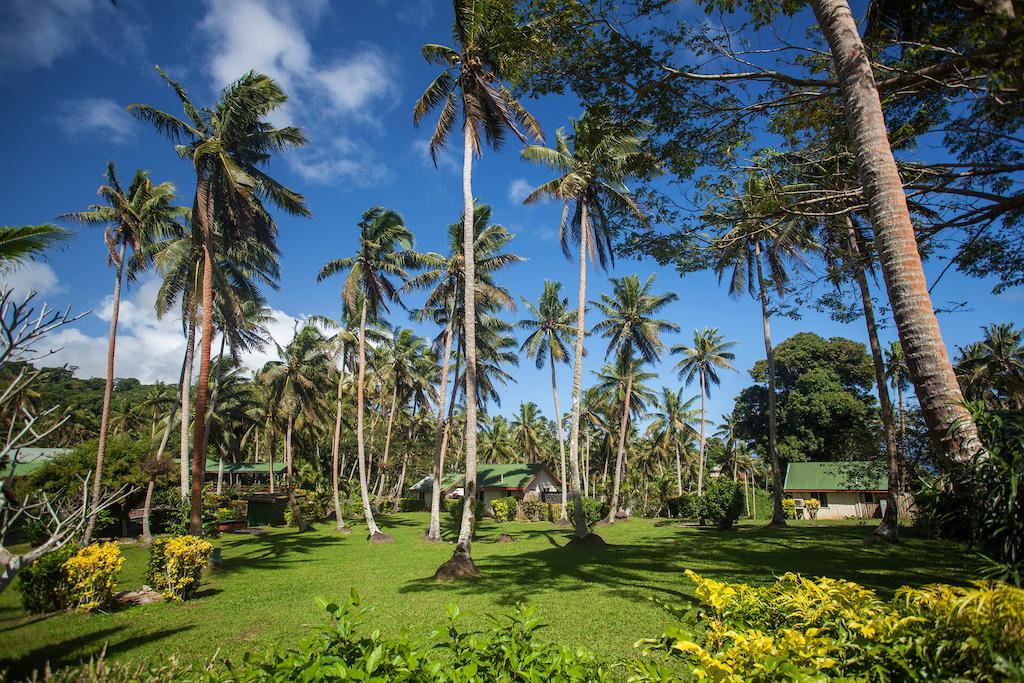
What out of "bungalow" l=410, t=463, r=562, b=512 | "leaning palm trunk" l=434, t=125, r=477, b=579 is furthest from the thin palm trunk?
"bungalow" l=410, t=463, r=562, b=512

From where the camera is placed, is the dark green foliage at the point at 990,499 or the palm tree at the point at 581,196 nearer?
the dark green foliage at the point at 990,499

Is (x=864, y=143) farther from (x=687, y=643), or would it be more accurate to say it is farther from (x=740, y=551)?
(x=740, y=551)

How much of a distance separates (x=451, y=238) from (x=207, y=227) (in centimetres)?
1088

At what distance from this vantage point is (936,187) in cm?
662

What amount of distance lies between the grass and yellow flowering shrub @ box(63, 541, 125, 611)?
1.42 ft

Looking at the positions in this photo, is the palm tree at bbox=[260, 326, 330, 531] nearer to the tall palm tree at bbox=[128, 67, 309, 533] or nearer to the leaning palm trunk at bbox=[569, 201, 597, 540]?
the tall palm tree at bbox=[128, 67, 309, 533]

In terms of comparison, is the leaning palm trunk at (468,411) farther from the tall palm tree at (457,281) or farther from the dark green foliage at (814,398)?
the dark green foliage at (814,398)

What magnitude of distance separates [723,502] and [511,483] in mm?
18938

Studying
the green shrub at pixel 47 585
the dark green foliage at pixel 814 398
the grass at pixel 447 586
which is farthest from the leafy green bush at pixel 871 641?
the dark green foliage at pixel 814 398

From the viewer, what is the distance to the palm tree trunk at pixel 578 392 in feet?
62.2

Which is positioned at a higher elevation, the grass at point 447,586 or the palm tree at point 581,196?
the palm tree at point 581,196

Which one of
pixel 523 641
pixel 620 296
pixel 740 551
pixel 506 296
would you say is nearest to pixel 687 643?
pixel 523 641

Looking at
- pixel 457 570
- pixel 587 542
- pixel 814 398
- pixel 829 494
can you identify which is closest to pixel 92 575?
pixel 457 570

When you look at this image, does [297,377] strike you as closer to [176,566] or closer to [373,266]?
[373,266]
